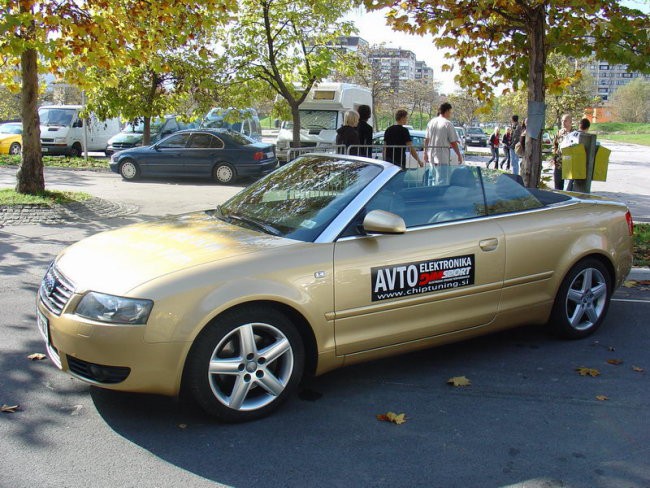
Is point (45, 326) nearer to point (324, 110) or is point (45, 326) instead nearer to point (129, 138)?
point (324, 110)

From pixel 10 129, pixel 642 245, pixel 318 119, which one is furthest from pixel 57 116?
pixel 642 245

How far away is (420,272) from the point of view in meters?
4.42

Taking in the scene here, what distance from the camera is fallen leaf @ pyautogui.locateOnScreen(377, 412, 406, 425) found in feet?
13.0

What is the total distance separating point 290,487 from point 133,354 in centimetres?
108

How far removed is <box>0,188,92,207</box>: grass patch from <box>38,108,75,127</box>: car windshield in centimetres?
1406

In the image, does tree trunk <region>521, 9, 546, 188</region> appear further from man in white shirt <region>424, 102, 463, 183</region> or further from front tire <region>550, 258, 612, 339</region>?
front tire <region>550, 258, 612, 339</region>

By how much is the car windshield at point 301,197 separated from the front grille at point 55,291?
1241mm

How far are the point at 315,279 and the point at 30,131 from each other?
9.52m

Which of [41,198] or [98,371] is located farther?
[41,198]

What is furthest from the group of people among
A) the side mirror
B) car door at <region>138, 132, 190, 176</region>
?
car door at <region>138, 132, 190, 176</region>

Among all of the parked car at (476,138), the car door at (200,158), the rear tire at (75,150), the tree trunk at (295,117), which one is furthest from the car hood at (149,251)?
the parked car at (476,138)

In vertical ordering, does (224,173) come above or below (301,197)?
below

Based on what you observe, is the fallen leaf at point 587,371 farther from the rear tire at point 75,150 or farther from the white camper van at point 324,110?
the rear tire at point 75,150

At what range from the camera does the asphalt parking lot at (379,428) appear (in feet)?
11.0
